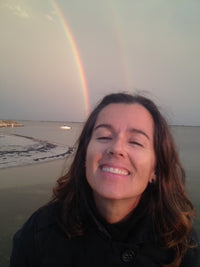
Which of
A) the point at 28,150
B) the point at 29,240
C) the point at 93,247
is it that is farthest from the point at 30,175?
the point at 93,247

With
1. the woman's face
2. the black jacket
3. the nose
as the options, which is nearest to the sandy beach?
the black jacket

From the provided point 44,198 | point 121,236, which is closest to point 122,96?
point 121,236

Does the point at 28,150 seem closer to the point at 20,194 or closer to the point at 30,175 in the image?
the point at 30,175

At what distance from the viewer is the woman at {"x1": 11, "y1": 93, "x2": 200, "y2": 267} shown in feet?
6.20

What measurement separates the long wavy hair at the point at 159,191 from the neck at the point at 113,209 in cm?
22

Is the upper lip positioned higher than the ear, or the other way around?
the upper lip

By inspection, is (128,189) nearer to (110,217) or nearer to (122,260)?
(110,217)

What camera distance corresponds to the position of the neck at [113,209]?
2107 millimetres

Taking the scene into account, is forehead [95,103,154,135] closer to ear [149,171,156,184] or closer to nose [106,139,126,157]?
nose [106,139,126,157]

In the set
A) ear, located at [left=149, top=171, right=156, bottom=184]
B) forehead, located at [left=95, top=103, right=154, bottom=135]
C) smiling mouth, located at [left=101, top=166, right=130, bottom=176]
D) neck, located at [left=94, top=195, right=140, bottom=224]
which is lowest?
neck, located at [left=94, top=195, right=140, bottom=224]

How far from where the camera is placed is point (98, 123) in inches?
91.5

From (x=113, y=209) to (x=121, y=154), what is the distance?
0.55m

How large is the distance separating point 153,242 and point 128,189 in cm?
50

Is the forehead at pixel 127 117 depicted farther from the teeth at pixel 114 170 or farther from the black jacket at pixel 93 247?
the black jacket at pixel 93 247
